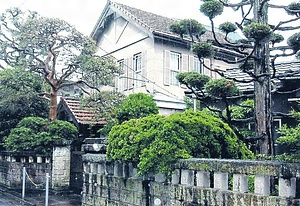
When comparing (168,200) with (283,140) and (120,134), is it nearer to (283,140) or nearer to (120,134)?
(120,134)

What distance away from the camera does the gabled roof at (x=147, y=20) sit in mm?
17016

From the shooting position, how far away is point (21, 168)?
48.3 ft

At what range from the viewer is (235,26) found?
8.65m

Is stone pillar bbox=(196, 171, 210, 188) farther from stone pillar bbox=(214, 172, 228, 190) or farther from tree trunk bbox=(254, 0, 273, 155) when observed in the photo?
tree trunk bbox=(254, 0, 273, 155)

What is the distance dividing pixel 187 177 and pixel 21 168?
33.1 ft

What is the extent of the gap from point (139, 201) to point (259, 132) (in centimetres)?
287

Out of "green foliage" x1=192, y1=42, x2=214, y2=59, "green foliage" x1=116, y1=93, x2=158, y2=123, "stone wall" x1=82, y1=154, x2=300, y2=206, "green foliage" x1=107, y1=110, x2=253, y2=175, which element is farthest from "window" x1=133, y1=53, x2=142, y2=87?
"green foliage" x1=107, y1=110, x2=253, y2=175

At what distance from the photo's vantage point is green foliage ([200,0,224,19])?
764cm

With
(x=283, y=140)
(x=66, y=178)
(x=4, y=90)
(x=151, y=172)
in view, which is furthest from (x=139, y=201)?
(x=4, y=90)

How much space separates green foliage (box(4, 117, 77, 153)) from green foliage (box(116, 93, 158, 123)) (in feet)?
9.43

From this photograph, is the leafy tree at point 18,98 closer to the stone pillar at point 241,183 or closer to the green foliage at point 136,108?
the green foliage at point 136,108

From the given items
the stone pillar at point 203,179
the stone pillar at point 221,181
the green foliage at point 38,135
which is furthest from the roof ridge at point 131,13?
the stone pillar at point 221,181

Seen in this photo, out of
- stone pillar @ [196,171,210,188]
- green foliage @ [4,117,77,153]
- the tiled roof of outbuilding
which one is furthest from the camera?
the tiled roof of outbuilding

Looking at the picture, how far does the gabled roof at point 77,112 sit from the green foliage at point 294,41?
7810 mm
